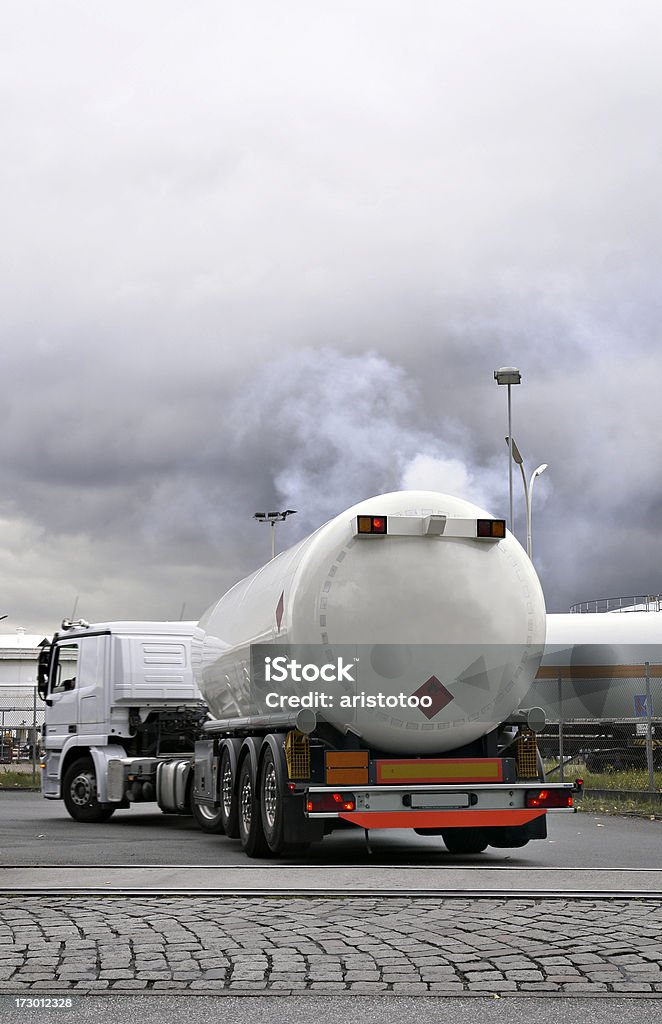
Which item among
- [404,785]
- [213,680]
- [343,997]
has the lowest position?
[343,997]

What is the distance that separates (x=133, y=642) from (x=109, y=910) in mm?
10256

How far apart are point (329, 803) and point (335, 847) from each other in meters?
2.90

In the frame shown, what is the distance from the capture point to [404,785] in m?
11.8

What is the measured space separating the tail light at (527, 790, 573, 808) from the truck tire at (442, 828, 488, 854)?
1174mm

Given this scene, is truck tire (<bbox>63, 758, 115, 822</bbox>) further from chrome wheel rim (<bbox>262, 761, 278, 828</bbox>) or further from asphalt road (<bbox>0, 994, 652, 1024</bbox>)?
asphalt road (<bbox>0, 994, 652, 1024</bbox>)

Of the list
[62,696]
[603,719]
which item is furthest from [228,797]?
[603,719]

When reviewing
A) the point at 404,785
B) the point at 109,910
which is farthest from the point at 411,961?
the point at 404,785

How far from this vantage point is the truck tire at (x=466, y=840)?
43.4ft

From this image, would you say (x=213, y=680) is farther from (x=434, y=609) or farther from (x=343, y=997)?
(x=343, y=997)

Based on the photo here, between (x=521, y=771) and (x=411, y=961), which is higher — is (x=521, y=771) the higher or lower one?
the higher one

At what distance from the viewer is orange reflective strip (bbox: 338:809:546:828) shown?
11.7 metres

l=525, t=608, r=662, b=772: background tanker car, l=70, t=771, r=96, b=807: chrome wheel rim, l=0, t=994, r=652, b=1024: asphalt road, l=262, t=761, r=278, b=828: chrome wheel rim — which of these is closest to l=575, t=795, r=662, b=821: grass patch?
l=262, t=761, r=278, b=828: chrome wheel rim

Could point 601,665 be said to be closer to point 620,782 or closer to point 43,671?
point 620,782

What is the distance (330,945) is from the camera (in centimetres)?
707
